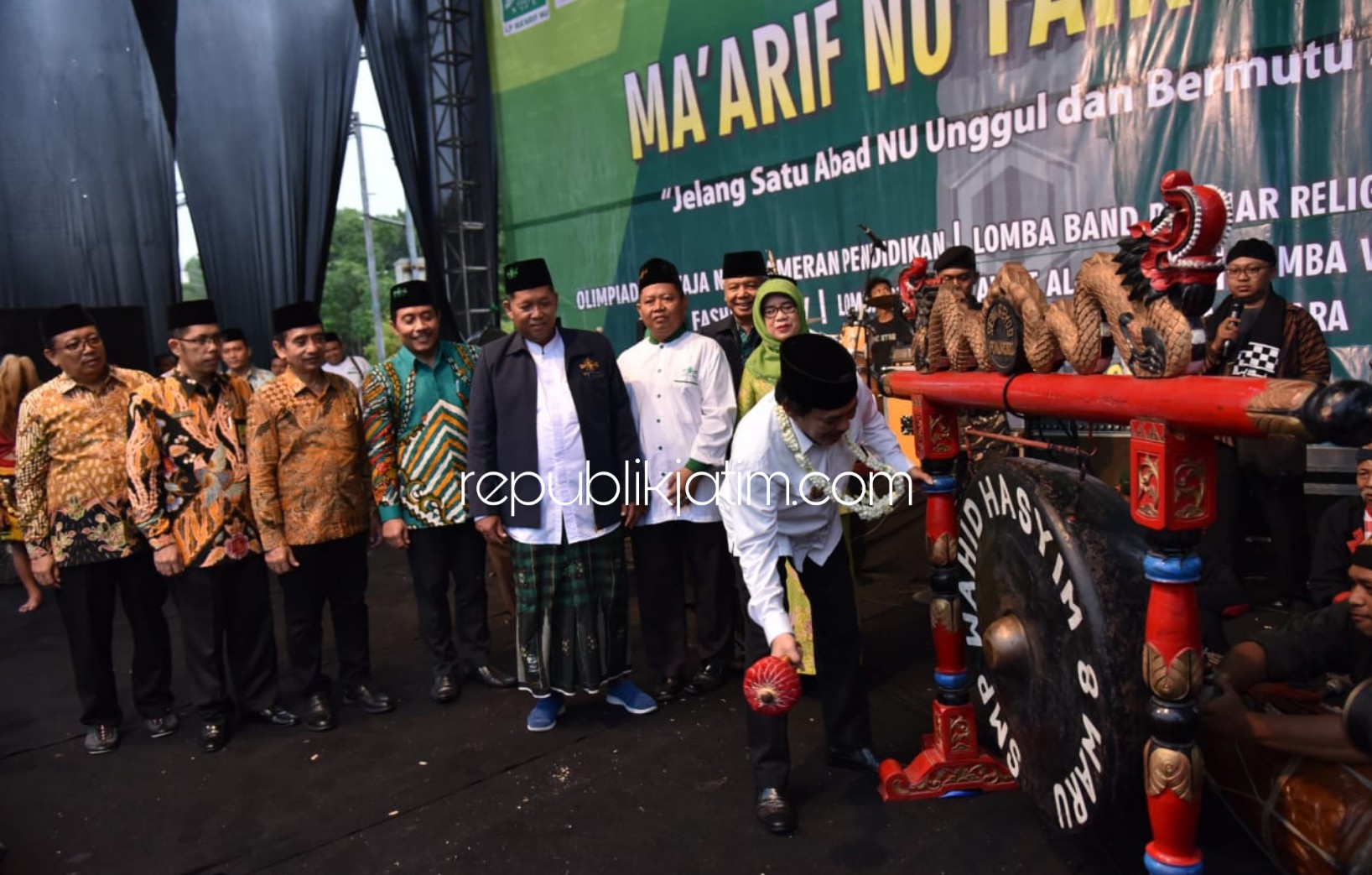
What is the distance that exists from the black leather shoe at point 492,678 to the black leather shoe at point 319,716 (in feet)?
1.94

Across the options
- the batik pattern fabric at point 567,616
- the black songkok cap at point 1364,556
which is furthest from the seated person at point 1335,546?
the batik pattern fabric at point 567,616

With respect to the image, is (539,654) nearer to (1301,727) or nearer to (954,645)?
(954,645)

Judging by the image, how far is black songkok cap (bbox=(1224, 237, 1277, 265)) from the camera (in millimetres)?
3795

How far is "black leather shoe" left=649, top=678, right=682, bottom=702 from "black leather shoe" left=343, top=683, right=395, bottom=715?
1.08 metres

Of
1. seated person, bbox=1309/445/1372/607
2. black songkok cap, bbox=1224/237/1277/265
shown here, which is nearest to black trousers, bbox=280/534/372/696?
seated person, bbox=1309/445/1372/607

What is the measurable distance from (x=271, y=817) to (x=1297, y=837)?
9.25 ft

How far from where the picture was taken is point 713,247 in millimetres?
6957

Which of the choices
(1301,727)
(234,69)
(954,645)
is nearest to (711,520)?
(954,645)

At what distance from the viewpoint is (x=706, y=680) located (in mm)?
3656

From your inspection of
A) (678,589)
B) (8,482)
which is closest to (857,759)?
(678,589)

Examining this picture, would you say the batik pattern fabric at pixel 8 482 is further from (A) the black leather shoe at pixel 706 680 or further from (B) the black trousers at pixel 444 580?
(A) the black leather shoe at pixel 706 680

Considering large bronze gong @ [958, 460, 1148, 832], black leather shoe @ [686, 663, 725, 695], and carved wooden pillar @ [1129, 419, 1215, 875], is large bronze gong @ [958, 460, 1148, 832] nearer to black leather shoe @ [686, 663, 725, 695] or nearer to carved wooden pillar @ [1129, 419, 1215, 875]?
carved wooden pillar @ [1129, 419, 1215, 875]

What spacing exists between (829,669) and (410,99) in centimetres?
728

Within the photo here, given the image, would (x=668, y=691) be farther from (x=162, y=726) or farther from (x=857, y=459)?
(x=162, y=726)
